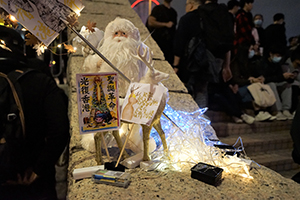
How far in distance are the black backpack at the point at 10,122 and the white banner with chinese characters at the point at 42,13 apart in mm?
610

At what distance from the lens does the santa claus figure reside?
1.19 meters

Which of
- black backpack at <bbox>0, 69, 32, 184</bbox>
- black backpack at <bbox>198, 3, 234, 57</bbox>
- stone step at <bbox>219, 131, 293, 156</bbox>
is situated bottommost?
stone step at <bbox>219, 131, 293, 156</bbox>

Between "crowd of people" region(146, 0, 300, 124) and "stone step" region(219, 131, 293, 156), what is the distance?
0.24 meters

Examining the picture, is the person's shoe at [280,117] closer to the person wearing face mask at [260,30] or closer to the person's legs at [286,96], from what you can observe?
the person's legs at [286,96]

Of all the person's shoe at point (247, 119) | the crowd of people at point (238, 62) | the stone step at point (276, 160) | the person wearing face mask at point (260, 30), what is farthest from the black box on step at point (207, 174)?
the person wearing face mask at point (260, 30)

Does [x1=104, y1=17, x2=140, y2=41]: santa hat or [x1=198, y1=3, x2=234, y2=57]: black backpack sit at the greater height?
[x1=198, y1=3, x2=234, y2=57]: black backpack

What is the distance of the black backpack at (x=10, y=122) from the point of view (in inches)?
Result: 49.8

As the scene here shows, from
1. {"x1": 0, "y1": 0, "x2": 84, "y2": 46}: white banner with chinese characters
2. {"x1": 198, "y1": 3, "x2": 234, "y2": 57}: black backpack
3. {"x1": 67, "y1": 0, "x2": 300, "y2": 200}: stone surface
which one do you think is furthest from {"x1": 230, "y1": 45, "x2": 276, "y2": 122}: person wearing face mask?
{"x1": 0, "y1": 0, "x2": 84, "y2": 46}: white banner with chinese characters

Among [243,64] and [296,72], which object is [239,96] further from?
[296,72]

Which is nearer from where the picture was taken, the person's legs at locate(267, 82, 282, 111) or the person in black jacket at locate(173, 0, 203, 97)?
the person in black jacket at locate(173, 0, 203, 97)

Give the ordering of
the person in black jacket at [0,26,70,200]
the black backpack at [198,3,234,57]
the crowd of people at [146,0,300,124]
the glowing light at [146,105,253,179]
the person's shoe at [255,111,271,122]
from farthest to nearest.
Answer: the person's shoe at [255,111,271,122] → the crowd of people at [146,0,300,124] → the black backpack at [198,3,234,57] → the person in black jacket at [0,26,70,200] → the glowing light at [146,105,253,179]

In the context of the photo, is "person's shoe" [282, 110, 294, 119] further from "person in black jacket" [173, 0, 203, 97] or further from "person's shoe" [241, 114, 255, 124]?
"person in black jacket" [173, 0, 203, 97]

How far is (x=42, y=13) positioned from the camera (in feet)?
2.92

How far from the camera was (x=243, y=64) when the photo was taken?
3176 millimetres
